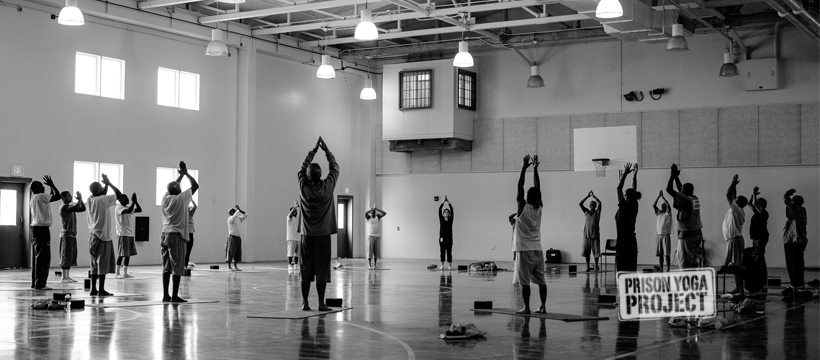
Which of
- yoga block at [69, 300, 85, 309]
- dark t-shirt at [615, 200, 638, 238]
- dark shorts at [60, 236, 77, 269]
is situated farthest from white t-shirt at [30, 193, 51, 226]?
dark t-shirt at [615, 200, 638, 238]

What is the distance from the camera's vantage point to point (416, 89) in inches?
1202

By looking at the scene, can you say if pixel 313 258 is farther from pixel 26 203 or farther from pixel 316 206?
pixel 26 203

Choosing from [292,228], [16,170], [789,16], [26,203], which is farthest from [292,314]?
[789,16]

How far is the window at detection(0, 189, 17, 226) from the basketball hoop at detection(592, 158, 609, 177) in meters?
16.8

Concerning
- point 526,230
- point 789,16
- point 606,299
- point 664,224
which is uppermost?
point 789,16

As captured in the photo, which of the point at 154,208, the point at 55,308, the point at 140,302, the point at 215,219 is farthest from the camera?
the point at 215,219

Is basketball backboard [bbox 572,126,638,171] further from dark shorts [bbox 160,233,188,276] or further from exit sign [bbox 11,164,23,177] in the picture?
dark shorts [bbox 160,233,188,276]

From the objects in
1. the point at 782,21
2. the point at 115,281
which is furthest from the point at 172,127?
the point at 782,21

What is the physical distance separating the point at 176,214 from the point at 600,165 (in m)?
17.4

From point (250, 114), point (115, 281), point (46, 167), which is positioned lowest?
point (115, 281)

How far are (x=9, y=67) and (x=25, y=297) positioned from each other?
10.1 metres

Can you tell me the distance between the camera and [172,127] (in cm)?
2614

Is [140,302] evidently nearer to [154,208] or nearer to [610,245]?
[154,208]

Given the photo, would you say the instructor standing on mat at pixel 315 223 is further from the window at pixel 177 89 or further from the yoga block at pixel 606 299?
the window at pixel 177 89
